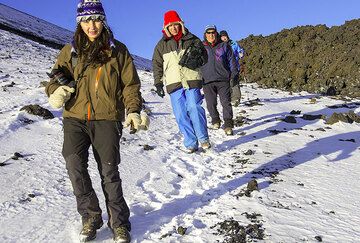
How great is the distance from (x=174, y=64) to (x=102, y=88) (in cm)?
306

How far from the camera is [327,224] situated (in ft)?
12.7

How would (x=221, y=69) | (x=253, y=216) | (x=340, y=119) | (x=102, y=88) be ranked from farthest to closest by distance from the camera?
1. (x=340, y=119)
2. (x=221, y=69)
3. (x=253, y=216)
4. (x=102, y=88)

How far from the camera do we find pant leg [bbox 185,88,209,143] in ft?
21.0

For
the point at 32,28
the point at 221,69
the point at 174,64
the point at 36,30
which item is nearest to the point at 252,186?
the point at 174,64

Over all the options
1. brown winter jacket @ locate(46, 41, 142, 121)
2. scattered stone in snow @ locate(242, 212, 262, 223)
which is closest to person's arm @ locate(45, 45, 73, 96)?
brown winter jacket @ locate(46, 41, 142, 121)

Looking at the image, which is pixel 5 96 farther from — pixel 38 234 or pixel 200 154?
pixel 38 234

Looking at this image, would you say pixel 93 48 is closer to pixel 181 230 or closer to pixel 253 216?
pixel 181 230

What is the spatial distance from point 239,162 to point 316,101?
8995 mm

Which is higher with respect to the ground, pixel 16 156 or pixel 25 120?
pixel 25 120

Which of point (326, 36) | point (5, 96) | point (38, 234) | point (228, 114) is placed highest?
point (326, 36)

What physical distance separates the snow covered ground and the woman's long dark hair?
153 cm

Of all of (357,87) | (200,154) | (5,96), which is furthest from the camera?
(357,87)

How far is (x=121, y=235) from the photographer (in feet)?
11.1

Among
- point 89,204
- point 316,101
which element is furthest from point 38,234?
point 316,101
